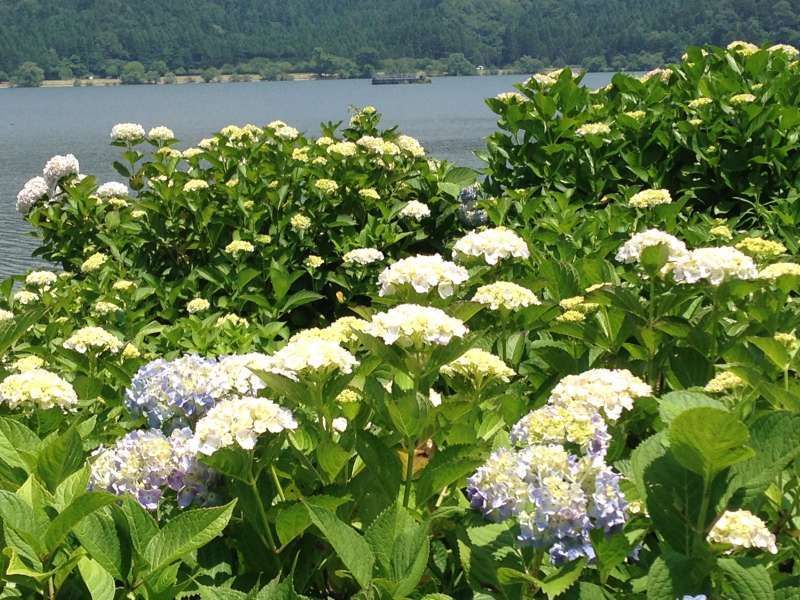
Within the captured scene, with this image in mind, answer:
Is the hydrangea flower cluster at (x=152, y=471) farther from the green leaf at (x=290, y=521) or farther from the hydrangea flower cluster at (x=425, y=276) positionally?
the hydrangea flower cluster at (x=425, y=276)

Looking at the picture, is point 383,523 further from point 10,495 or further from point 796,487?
point 796,487

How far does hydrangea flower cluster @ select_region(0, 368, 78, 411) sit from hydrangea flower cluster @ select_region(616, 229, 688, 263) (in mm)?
1777

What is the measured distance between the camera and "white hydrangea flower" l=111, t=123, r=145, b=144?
737cm

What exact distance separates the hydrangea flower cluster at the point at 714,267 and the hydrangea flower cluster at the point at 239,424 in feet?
4.53

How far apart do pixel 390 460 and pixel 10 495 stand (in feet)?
2.54

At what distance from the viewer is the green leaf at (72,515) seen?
1594 millimetres

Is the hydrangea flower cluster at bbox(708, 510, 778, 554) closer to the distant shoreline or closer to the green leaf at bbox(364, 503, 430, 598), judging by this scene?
the green leaf at bbox(364, 503, 430, 598)

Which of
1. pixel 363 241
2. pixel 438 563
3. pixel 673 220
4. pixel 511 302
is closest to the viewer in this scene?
pixel 438 563

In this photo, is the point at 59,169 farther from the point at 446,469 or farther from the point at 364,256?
the point at 446,469

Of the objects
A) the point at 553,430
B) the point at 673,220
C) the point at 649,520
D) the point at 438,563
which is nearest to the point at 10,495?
the point at 438,563

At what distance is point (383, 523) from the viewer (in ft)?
5.74

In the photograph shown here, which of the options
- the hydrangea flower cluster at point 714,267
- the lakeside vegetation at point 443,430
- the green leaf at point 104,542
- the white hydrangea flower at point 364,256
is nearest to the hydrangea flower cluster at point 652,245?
the lakeside vegetation at point 443,430

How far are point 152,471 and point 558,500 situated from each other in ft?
2.97

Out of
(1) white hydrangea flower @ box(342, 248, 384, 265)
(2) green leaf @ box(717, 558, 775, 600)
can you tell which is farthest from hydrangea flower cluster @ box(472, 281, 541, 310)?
(1) white hydrangea flower @ box(342, 248, 384, 265)
